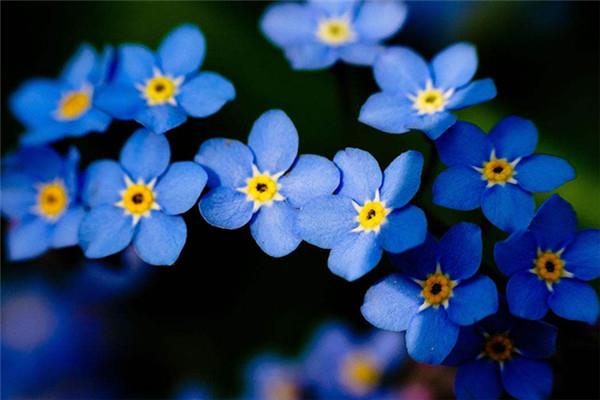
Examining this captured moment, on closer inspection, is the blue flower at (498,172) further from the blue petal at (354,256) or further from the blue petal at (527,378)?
the blue petal at (527,378)

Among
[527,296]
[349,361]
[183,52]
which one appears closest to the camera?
[527,296]

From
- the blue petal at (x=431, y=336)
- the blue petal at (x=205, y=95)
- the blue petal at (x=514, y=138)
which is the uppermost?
the blue petal at (x=205, y=95)

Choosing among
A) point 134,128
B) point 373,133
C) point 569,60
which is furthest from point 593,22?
point 134,128

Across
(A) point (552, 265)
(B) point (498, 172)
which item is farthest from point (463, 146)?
(A) point (552, 265)

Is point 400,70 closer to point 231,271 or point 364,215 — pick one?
point 364,215

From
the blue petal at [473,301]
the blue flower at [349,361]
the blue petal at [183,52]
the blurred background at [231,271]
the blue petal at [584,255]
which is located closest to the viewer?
the blue petal at [473,301]

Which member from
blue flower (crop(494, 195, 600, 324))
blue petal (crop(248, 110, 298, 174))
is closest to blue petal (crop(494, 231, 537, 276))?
blue flower (crop(494, 195, 600, 324))

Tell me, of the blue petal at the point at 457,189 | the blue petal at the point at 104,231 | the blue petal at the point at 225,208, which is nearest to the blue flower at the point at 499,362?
the blue petal at the point at 457,189
